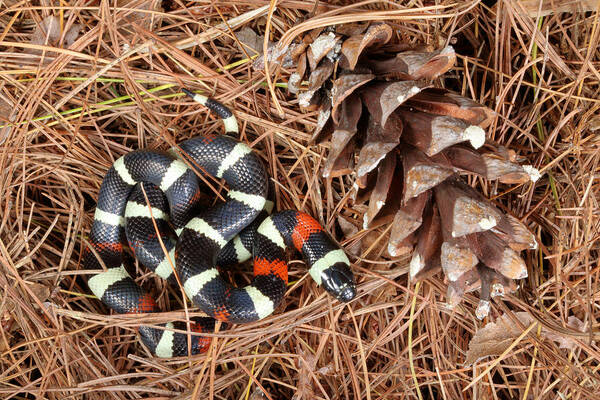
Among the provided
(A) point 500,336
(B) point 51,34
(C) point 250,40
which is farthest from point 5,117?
(A) point 500,336

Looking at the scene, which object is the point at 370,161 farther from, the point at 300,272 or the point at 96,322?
the point at 96,322

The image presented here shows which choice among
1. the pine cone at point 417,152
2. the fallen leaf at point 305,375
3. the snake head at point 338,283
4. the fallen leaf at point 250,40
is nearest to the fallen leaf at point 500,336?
the pine cone at point 417,152

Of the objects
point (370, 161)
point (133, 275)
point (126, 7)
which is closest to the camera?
point (370, 161)

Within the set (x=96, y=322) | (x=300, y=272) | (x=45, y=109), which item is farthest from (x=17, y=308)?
(x=300, y=272)

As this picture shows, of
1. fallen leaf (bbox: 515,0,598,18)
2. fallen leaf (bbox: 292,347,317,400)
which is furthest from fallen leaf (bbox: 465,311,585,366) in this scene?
fallen leaf (bbox: 515,0,598,18)

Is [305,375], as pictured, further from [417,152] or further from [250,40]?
[250,40]

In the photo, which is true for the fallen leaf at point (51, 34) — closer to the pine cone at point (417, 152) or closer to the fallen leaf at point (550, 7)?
the pine cone at point (417, 152)

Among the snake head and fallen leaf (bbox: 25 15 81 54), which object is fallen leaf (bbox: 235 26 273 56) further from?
the snake head
